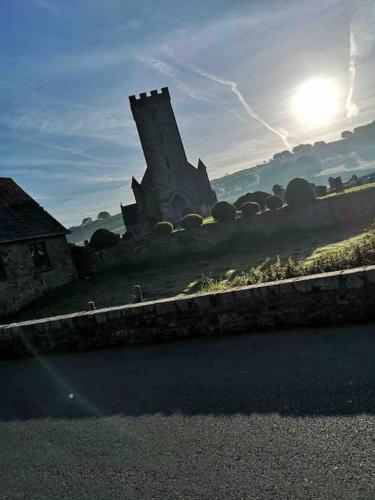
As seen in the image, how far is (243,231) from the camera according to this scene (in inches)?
1008

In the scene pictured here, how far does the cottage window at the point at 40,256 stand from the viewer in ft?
73.6

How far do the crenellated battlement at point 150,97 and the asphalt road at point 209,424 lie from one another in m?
40.6

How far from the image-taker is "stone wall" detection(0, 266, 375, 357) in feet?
16.6

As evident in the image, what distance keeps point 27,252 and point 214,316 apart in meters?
19.1

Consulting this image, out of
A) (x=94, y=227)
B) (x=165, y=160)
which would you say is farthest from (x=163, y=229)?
(x=94, y=227)

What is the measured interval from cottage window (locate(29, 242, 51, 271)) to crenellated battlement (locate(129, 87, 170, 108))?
81.0ft

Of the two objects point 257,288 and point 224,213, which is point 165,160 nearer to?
point 224,213

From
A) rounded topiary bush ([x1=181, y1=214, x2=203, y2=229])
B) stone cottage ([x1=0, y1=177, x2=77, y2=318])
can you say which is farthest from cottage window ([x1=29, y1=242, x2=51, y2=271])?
rounded topiary bush ([x1=181, y1=214, x2=203, y2=229])

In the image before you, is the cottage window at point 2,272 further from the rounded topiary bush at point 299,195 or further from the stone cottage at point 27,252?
the rounded topiary bush at point 299,195

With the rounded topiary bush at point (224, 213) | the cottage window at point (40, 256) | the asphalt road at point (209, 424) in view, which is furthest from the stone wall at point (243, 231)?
the asphalt road at point (209, 424)

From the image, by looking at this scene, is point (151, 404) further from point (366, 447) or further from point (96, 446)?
point (366, 447)

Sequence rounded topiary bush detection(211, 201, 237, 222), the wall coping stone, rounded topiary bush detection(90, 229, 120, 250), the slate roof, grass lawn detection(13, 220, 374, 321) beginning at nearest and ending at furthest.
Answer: the wall coping stone, grass lawn detection(13, 220, 374, 321), the slate roof, rounded topiary bush detection(211, 201, 237, 222), rounded topiary bush detection(90, 229, 120, 250)

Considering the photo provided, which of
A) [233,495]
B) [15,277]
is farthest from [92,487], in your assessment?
[15,277]

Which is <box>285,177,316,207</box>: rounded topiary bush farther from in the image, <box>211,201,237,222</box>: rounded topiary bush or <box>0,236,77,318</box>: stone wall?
<box>0,236,77,318</box>: stone wall
